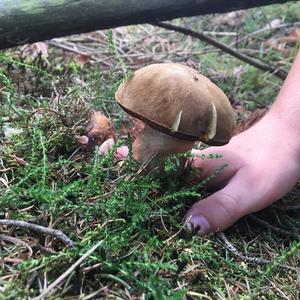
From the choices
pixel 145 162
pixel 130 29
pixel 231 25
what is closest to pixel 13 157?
pixel 145 162

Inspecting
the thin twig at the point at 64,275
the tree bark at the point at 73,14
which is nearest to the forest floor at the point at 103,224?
the thin twig at the point at 64,275

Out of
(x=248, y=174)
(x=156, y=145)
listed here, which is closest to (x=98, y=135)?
(x=156, y=145)

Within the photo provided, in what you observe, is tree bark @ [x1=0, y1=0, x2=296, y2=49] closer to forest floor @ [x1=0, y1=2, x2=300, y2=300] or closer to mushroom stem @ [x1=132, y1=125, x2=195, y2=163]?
forest floor @ [x1=0, y1=2, x2=300, y2=300]

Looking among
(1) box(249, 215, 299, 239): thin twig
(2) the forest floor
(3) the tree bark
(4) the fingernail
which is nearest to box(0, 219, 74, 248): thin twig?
(2) the forest floor

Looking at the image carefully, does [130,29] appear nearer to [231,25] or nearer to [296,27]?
[231,25]

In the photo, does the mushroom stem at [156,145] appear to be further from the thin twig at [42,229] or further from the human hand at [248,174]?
the thin twig at [42,229]

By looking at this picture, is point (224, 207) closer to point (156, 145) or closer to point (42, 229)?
point (156, 145)
